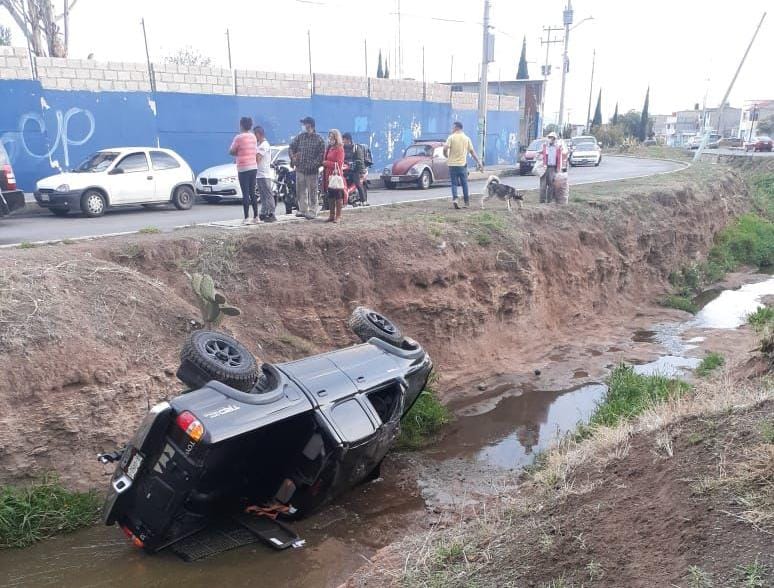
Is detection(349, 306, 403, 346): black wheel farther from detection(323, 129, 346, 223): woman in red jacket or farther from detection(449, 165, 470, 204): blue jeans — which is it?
detection(449, 165, 470, 204): blue jeans

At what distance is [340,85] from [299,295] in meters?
18.9

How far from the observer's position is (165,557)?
488cm

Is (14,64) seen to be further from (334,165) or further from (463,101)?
(463,101)

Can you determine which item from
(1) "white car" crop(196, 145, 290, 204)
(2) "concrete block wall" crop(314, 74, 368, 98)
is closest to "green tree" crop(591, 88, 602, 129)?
(2) "concrete block wall" crop(314, 74, 368, 98)

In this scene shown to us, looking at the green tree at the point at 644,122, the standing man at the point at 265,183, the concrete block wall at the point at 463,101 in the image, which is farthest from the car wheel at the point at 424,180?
the green tree at the point at 644,122

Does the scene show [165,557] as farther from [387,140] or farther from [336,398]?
[387,140]

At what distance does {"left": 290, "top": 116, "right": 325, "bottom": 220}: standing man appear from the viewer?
10.9 metres

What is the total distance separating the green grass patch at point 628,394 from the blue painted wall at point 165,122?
1636cm

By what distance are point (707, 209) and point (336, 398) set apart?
718 inches

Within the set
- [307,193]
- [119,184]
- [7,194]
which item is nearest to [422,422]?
[307,193]

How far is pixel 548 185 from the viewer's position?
14992mm

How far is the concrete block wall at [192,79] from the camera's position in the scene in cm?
2055

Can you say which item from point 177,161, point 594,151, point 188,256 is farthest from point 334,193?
point 594,151

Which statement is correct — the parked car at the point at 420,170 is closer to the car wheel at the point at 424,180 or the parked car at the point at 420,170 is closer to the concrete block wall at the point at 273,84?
the car wheel at the point at 424,180
